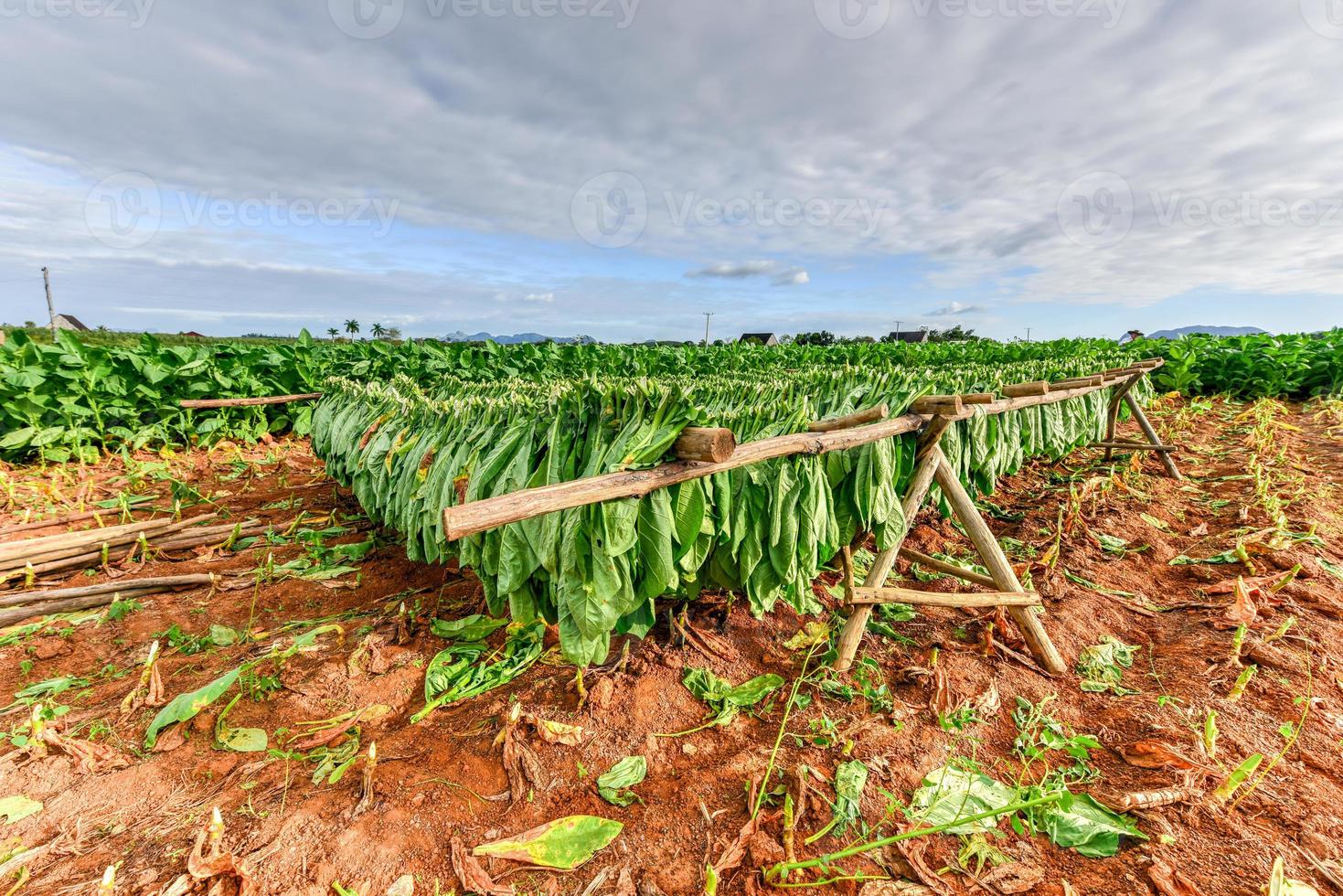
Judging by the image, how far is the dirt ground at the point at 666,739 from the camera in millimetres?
2053

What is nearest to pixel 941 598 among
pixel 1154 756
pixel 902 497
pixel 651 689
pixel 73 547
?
pixel 902 497

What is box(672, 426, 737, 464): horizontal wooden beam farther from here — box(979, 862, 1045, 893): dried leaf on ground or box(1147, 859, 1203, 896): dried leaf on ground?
box(1147, 859, 1203, 896): dried leaf on ground

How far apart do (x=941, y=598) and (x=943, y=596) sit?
0.04 meters

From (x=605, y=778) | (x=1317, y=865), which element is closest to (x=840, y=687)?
(x=605, y=778)

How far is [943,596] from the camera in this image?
327 centimetres

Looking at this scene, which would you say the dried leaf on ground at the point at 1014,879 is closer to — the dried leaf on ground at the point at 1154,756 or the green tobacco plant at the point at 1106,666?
the dried leaf on ground at the point at 1154,756

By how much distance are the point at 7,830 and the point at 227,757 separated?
68 cm

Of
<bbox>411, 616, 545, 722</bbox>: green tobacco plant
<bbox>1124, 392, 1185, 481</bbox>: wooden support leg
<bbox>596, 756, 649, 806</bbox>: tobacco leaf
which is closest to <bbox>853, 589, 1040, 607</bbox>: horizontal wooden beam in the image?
<bbox>596, 756, 649, 806</bbox>: tobacco leaf

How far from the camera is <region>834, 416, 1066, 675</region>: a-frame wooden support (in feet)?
10.7

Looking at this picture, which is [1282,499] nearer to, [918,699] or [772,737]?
[918,699]

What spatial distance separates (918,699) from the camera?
9.86ft

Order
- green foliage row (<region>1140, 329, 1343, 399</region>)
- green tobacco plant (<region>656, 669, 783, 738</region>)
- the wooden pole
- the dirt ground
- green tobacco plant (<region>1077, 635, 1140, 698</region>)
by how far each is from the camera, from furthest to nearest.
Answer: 1. green foliage row (<region>1140, 329, 1343, 399</region>)
2. the wooden pole
3. green tobacco plant (<region>1077, 635, 1140, 698</region>)
4. green tobacco plant (<region>656, 669, 783, 738</region>)
5. the dirt ground

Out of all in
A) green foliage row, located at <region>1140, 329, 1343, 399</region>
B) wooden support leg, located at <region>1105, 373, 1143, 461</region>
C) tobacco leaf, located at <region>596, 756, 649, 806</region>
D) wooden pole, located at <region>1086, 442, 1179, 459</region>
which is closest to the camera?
tobacco leaf, located at <region>596, 756, 649, 806</region>

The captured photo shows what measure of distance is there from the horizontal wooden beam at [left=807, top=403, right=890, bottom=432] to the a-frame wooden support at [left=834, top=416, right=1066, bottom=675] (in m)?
0.54
